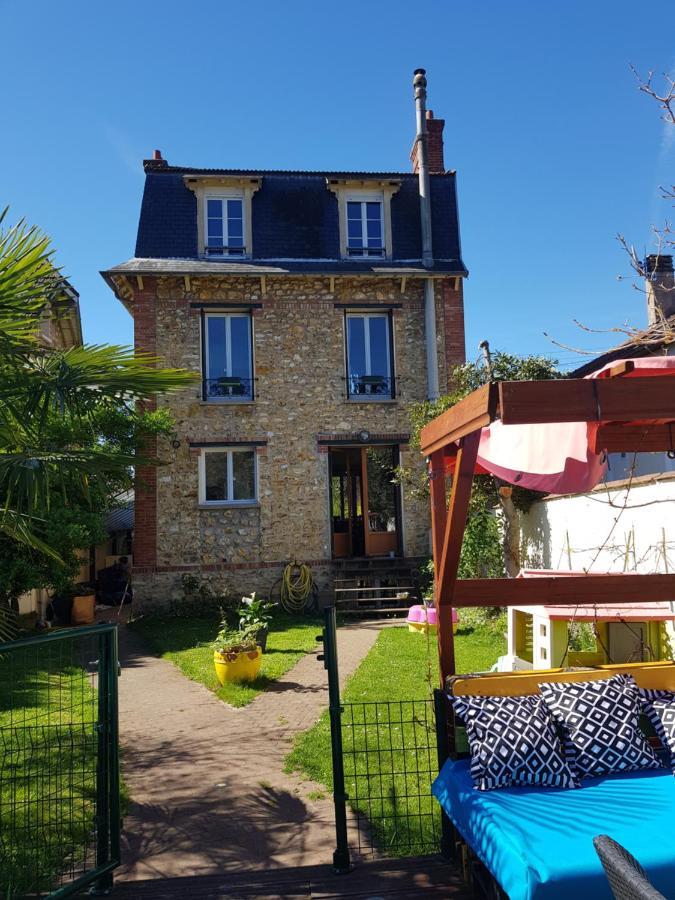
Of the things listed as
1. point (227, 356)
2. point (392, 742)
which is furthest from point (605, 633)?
point (227, 356)

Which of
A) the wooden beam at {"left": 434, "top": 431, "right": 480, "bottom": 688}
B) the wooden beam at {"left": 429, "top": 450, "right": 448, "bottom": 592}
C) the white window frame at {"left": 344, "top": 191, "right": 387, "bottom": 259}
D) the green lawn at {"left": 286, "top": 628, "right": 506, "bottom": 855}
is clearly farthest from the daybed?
the white window frame at {"left": 344, "top": 191, "right": 387, "bottom": 259}

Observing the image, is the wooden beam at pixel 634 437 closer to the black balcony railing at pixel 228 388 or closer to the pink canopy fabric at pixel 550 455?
the pink canopy fabric at pixel 550 455

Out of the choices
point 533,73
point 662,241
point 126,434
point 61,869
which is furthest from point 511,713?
point 126,434

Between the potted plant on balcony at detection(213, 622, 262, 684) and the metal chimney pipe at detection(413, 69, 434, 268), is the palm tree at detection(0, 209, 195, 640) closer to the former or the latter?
the potted plant on balcony at detection(213, 622, 262, 684)

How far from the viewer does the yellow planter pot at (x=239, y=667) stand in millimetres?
7945

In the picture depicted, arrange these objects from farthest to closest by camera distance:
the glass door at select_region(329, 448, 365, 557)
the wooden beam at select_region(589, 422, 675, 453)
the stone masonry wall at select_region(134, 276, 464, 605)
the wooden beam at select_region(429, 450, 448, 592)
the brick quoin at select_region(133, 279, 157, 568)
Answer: the glass door at select_region(329, 448, 365, 557)
the stone masonry wall at select_region(134, 276, 464, 605)
the brick quoin at select_region(133, 279, 157, 568)
the wooden beam at select_region(589, 422, 675, 453)
the wooden beam at select_region(429, 450, 448, 592)

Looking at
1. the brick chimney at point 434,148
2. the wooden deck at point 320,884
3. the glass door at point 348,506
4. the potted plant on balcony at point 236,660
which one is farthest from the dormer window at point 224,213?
the wooden deck at point 320,884

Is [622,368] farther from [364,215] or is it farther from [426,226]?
[364,215]

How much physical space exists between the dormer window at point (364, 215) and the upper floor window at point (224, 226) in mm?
2261

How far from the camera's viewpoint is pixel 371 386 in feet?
50.6

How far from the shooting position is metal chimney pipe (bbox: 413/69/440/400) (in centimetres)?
1528

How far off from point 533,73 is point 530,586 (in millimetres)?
5111

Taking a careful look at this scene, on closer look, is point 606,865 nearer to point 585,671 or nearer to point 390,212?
point 585,671

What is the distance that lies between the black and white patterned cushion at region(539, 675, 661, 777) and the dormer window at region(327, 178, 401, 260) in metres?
13.2
